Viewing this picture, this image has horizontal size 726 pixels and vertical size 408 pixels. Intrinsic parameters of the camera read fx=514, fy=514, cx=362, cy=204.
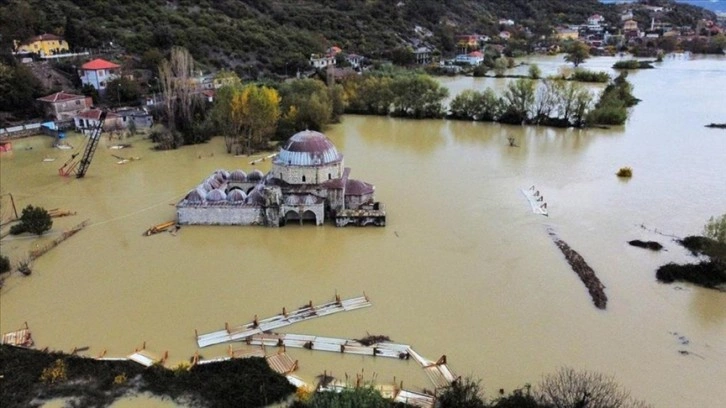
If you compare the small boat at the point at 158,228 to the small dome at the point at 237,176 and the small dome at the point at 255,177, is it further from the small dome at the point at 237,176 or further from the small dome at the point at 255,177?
the small dome at the point at 255,177

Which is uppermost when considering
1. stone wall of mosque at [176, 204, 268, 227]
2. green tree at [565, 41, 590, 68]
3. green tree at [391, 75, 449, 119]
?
green tree at [565, 41, 590, 68]

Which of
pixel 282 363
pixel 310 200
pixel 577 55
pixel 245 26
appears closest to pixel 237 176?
pixel 310 200

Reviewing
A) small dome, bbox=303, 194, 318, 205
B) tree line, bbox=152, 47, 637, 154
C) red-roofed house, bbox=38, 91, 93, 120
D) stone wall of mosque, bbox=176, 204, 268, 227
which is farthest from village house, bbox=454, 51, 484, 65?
stone wall of mosque, bbox=176, 204, 268, 227

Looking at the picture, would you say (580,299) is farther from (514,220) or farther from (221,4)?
(221,4)

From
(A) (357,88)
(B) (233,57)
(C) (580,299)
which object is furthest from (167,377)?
(B) (233,57)

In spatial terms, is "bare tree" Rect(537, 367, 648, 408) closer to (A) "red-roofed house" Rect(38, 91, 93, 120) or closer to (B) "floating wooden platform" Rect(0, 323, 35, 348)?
(B) "floating wooden platform" Rect(0, 323, 35, 348)
